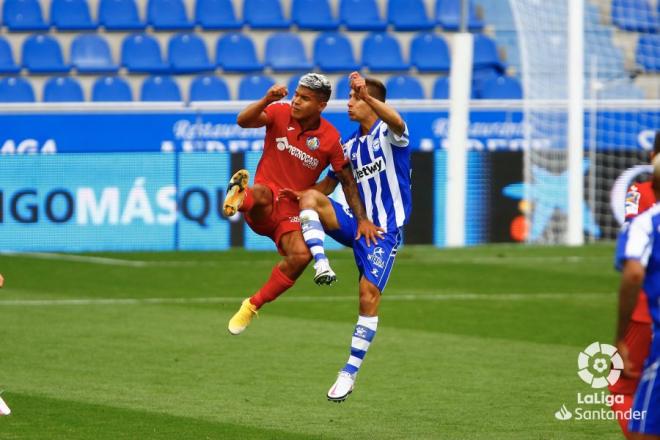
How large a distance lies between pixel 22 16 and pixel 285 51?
4.85 meters

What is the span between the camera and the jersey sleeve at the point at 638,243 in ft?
17.6

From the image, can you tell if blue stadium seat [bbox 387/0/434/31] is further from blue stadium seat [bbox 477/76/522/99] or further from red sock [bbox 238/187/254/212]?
red sock [bbox 238/187/254/212]

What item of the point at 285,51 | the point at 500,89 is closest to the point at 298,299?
the point at 285,51

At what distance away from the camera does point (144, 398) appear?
31.6 ft

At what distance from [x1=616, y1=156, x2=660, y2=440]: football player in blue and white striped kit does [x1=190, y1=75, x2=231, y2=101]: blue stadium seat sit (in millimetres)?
17396

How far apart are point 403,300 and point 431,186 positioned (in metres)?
5.21

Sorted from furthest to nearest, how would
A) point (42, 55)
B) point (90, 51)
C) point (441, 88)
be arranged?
point (441, 88)
point (90, 51)
point (42, 55)

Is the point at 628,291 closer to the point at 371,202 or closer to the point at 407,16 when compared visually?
the point at 371,202

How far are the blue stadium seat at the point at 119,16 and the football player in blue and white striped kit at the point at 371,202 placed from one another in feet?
49.6

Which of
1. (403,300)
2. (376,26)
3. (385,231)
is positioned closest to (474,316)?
(403,300)

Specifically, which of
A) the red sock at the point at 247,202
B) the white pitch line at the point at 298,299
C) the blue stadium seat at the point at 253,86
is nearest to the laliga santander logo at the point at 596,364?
the red sock at the point at 247,202

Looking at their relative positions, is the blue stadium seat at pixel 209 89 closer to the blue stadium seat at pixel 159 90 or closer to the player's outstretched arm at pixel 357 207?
the blue stadium seat at pixel 159 90

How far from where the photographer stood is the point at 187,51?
77.0 feet

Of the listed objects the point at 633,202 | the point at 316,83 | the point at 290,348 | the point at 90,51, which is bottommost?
the point at 290,348
